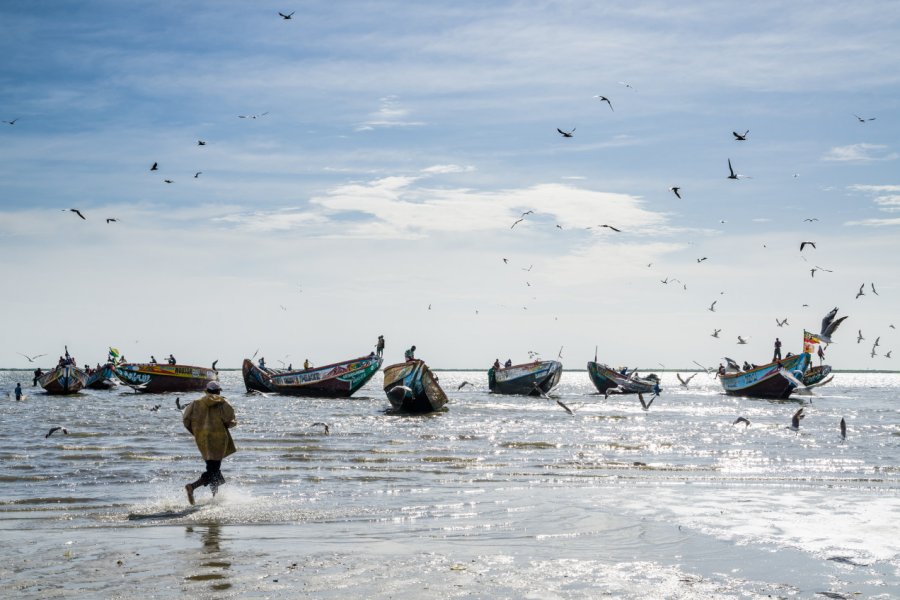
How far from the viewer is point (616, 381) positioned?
6825cm

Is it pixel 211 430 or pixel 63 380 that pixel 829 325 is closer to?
pixel 211 430

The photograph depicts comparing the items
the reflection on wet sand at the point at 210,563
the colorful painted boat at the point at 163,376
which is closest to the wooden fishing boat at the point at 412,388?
the colorful painted boat at the point at 163,376

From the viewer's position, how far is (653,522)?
11523 millimetres

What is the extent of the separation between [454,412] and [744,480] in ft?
76.8

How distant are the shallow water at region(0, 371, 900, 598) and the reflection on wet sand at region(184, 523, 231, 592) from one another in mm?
→ 36

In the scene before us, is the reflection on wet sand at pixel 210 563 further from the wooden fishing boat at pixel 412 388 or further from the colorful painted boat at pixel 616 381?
the colorful painted boat at pixel 616 381

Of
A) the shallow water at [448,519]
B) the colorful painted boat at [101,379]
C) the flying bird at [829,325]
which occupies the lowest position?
the shallow water at [448,519]

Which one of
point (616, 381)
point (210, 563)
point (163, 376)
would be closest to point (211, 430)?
point (210, 563)

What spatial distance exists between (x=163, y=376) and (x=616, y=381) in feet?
111

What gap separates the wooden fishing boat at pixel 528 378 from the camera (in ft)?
198

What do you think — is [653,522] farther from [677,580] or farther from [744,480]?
[744,480]

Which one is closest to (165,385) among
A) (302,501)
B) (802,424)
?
(802,424)

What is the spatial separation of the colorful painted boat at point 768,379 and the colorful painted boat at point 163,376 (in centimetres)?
3663

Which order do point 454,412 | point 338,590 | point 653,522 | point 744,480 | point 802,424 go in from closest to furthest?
1. point 338,590
2. point 653,522
3. point 744,480
4. point 802,424
5. point 454,412
